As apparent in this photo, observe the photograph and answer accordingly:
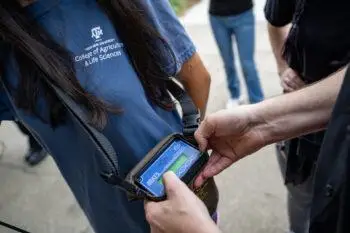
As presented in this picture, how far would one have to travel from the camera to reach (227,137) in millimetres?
1170

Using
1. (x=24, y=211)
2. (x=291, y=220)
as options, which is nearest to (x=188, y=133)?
(x=291, y=220)

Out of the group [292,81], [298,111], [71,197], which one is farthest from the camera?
[71,197]

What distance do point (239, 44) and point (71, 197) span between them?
165 cm

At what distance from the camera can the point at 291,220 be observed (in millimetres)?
1842

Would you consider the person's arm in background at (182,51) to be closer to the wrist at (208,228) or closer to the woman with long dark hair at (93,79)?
the woman with long dark hair at (93,79)

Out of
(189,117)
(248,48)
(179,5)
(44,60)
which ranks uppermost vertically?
(44,60)

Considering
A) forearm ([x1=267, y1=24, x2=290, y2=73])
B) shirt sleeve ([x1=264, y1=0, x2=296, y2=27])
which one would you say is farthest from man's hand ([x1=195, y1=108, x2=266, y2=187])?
forearm ([x1=267, y1=24, x2=290, y2=73])

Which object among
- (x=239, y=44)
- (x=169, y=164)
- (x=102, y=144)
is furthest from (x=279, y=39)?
(x=239, y=44)

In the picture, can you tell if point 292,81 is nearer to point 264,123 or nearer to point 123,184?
point 264,123

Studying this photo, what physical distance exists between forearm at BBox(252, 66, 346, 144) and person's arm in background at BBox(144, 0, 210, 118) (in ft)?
0.69

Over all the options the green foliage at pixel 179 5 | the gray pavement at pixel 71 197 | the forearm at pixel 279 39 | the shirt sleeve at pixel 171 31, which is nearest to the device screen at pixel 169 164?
the shirt sleeve at pixel 171 31

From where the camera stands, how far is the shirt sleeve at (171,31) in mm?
1160

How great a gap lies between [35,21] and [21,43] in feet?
0.26

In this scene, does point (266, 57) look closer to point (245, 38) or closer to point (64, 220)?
point (245, 38)
